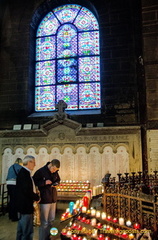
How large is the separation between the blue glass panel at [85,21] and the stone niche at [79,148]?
412 cm

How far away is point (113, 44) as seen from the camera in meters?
8.22

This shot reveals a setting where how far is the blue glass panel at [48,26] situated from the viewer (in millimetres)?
9320

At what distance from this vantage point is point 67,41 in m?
9.01

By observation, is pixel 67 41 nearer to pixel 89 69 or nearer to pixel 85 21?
pixel 85 21

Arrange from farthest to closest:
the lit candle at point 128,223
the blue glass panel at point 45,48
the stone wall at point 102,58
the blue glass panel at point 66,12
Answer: the blue glass panel at point 66,12
the blue glass panel at point 45,48
the stone wall at point 102,58
the lit candle at point 128,223

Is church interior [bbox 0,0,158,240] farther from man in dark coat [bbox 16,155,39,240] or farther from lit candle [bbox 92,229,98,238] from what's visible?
man in dark coat [bbox 16,155,39,240]

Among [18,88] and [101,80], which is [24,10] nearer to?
[18,88]

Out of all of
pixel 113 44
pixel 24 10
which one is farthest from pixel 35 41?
pixel 113 44

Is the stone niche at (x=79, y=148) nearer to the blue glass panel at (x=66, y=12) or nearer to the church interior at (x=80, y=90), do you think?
the church interior at (x=80, y=90)

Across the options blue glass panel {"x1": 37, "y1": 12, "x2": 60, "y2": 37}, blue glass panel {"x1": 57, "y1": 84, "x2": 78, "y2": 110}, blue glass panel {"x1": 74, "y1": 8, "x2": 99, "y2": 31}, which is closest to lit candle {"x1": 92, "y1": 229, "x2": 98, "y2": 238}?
blue glass panel {"x1": 57, "y1": 84, "x2": 78, "y2": 110}

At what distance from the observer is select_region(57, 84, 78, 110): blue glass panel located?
8.47m

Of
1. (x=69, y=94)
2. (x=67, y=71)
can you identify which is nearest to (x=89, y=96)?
(x=69, y=94)

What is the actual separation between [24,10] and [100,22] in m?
3.23

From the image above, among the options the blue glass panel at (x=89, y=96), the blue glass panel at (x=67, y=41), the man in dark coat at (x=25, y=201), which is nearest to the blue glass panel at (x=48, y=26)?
the blue glass panel at (x=67, y=41)
